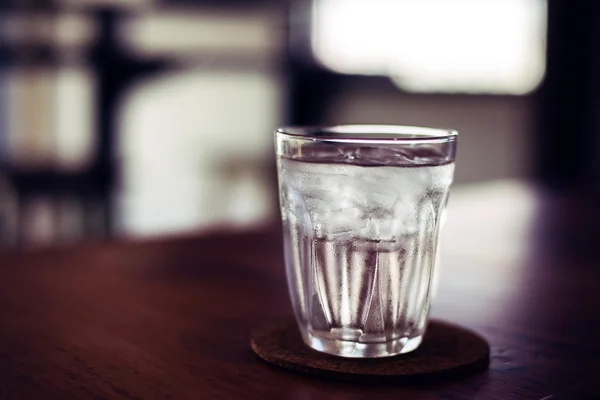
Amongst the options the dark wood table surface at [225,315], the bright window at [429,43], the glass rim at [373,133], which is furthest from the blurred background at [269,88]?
the glass rim at [373,133]

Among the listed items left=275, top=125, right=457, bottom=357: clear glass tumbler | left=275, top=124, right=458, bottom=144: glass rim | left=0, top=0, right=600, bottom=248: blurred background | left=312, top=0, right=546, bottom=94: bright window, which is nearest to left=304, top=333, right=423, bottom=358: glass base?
left=275, top=125, right=457, bottom=357: clear glass tumbler

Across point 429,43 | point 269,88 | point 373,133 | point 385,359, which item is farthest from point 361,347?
point 269,88

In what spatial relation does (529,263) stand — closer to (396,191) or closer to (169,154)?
(396,191)

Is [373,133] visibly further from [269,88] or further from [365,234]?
[269,88]

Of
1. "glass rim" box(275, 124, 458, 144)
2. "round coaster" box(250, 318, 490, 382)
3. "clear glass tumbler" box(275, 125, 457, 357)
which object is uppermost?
"glass rim" box(275, 124, 458, 144)

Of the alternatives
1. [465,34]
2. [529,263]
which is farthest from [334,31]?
[529,263]

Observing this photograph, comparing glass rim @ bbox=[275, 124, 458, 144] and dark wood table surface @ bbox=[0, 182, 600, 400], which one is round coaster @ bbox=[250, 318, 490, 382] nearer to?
dark wood table surface @ bbox=[0, 182, 600, 400]
